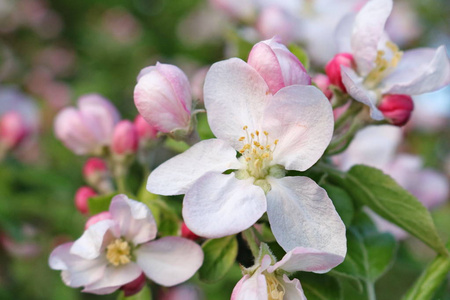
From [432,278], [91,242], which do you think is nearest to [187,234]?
[91,242]

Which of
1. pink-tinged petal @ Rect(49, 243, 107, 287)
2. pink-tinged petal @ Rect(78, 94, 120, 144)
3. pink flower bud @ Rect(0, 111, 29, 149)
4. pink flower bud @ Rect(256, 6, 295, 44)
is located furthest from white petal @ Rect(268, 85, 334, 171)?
pink flower bud @ Rect(0, 111, 29, 149)

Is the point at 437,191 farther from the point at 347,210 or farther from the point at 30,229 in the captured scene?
the point at 30,229

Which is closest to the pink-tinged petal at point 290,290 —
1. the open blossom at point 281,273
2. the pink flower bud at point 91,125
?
the open blossom at point 281,273

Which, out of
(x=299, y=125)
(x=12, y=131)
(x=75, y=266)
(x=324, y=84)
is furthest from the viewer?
(x=12, y=131)

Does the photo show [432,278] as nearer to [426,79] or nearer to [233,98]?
[426,79]

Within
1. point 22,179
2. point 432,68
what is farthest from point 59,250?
point 22,179

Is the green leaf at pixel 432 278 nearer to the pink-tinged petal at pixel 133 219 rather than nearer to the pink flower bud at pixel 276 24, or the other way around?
the pink-tinged petal at pixel 133 219
